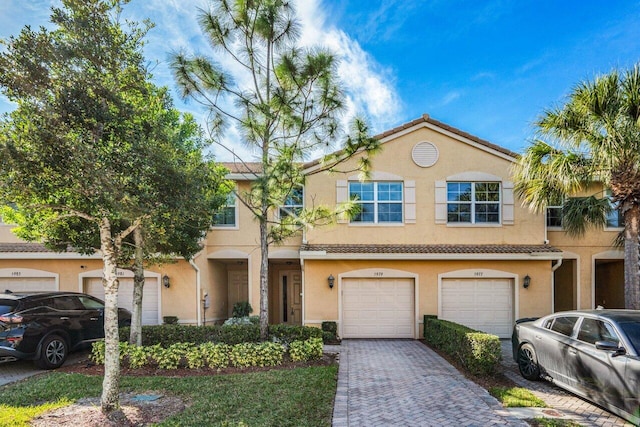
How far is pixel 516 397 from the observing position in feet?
21.6

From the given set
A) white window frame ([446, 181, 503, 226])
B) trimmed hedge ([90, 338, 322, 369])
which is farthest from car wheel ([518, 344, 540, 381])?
white window frame ([446, 181, 503, 226])

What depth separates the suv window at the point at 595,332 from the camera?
6.02 metres

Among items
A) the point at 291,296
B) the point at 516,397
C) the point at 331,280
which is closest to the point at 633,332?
the point at 516,397

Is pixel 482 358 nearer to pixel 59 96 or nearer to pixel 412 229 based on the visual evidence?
pixel 412 229

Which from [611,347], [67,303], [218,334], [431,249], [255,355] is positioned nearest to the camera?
[611,347]

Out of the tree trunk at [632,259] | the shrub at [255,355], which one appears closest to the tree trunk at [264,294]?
the shrub at [255,355]

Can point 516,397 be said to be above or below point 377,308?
below

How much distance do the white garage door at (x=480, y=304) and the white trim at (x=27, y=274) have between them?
45.6 feet

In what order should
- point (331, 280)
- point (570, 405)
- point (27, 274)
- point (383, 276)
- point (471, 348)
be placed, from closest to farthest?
point (570, 405)
point (471, 348)
point (331, 280)
point (383, 276)
point (27, 274)

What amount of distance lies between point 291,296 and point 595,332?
11217 mm

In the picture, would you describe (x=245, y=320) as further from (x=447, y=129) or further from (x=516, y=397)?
(x=447, y=129)

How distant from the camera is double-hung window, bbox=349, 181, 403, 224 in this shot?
12695 mm

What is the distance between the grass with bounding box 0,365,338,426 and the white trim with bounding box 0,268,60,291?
6141 millimetres

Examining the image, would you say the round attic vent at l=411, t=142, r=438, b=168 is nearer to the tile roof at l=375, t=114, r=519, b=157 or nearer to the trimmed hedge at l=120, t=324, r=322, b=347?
the tile roof at l=375, t=114, r=519, b=157
